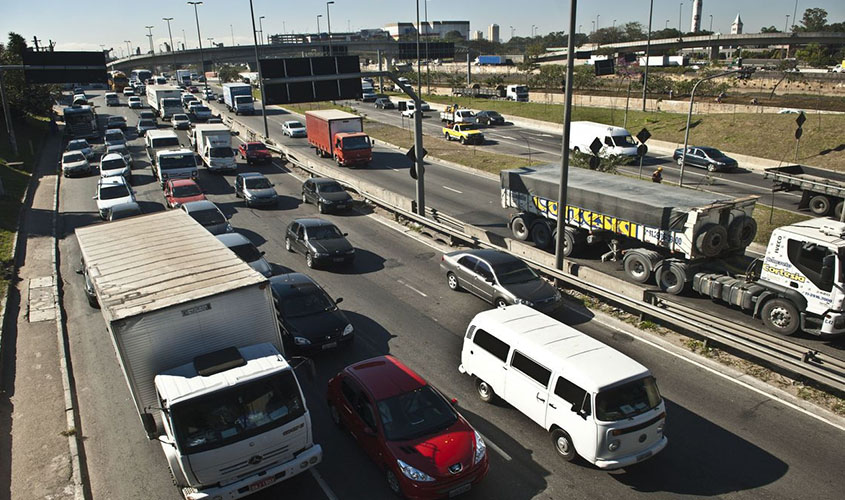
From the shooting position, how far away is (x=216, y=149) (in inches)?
1387

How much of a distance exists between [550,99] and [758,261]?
57151 mm

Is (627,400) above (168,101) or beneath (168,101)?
beneath

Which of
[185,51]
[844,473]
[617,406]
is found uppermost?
[185,51]

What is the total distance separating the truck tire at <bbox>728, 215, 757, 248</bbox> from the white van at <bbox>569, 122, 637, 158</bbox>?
853 inches

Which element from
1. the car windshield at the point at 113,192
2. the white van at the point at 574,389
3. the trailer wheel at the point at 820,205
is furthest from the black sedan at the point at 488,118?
the white van at the point at 574,389

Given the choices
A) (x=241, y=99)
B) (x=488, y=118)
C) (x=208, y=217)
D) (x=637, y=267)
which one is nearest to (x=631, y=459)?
(x=637, y=267)

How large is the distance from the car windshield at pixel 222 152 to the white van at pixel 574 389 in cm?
2847

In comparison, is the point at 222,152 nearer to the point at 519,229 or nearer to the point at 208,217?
the point at 208,217

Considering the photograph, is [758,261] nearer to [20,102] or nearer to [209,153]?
[209,153]

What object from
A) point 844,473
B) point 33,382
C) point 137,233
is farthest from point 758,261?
point 33,382

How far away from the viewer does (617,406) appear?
9.30 m

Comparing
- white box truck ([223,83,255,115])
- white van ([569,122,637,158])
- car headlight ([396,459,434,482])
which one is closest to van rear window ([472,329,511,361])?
car headlight ([396,459,434,482])

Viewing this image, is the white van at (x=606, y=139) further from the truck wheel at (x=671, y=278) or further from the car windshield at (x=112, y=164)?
the car windshield at (x=112, y=164)

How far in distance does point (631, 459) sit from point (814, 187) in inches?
817
